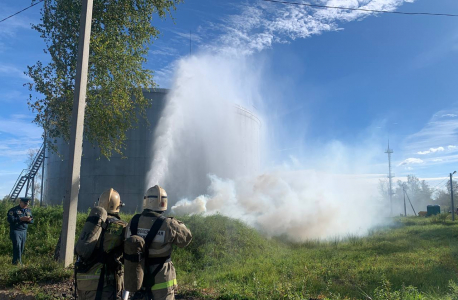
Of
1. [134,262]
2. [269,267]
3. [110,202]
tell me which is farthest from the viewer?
[269,267]

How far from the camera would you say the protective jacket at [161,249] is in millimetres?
3566

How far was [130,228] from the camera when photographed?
3686 mm

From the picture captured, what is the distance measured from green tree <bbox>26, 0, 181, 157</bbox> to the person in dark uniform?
2.05 m

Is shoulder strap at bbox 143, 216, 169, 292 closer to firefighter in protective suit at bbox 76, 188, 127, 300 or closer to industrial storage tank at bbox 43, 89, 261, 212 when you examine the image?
firefighter in protective suit at bbox 76, 188, 127, 300

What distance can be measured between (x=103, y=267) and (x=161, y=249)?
32.6 inches

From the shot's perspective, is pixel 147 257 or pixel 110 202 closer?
pixel 147 257

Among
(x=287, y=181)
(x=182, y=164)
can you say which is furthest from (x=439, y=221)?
(x=182, y=164)

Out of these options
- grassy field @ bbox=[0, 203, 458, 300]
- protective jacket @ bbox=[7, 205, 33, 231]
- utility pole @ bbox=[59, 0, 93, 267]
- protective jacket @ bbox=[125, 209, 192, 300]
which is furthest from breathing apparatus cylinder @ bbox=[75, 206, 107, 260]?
protective jacket @ bbox=[7, 205, 33, 231]

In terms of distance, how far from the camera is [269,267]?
8953mm

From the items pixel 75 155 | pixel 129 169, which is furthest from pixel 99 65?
pixel 129 169

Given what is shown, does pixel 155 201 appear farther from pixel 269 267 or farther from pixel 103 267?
pixel 269 267

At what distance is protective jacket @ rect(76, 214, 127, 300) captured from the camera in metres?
3.81

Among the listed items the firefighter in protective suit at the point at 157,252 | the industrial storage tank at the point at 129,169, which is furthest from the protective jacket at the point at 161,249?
the industrial storage tank at the point at 129,169

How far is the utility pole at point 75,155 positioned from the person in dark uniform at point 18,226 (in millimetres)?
2603
